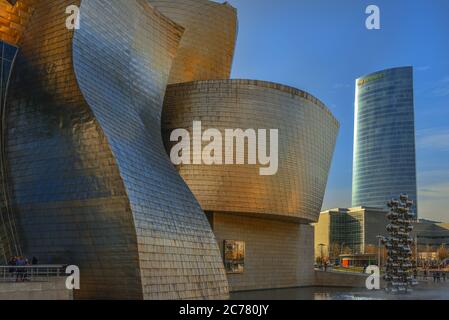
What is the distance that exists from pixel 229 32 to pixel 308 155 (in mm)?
10986

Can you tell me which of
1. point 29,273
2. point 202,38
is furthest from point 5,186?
point 202,38

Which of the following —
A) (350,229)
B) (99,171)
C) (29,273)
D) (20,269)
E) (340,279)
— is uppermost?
(99,171)

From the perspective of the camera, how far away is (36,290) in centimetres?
1603

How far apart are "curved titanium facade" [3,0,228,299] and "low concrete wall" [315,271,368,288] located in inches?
793

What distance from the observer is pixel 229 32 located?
128 ft

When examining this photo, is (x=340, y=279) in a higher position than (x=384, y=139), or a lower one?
lower

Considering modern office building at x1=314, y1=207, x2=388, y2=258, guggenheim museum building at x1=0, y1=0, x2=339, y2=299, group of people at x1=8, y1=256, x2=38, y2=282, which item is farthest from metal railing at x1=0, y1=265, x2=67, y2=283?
modern office building at x1=314, y1=207, x2=388, y2=258

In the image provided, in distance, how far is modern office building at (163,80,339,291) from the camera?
31.1 metres

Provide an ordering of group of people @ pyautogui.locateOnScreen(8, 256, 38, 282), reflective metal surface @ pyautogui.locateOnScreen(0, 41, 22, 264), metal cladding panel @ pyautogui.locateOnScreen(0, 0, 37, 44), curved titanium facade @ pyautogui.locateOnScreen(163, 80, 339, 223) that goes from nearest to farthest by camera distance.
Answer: group of people @ pyautogui.locateOnScreen(8, 256, 38, 282)
reflective metal surface @ pyautogui.locateOnScreen(0, 41, 22, 264)
metal cladding panel @ pyautogui.locateOnScreen(0, 0, 37, 44)
curved titanium facade @ pyautogui.locateOnScreen(163, 80, 339, 223)

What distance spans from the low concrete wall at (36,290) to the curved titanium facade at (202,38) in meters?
20.0

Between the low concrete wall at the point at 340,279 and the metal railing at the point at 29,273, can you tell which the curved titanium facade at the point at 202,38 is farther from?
the metal railing at the point at 29,273

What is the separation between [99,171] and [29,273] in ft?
14.3

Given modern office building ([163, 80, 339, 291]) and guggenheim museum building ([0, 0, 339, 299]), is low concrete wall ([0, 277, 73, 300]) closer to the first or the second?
guggenheim museum building ([0, 0, 339, 299])

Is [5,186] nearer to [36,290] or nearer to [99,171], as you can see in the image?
[99,171]
